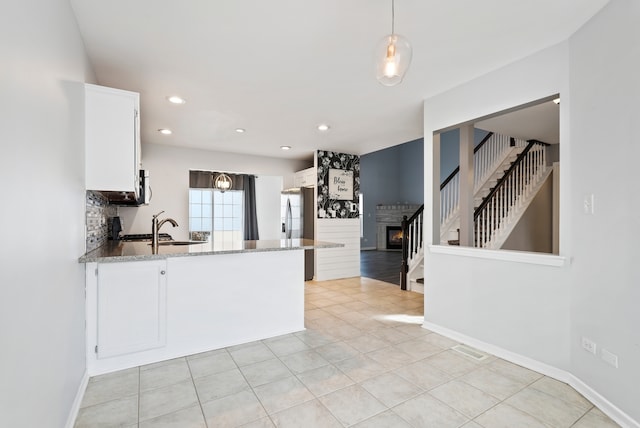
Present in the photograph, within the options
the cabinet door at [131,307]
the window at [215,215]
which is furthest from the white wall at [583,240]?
the window at [215,215]

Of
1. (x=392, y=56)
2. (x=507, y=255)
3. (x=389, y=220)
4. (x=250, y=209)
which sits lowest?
(x=507, y=255)

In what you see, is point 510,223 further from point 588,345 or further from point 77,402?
point 77,402

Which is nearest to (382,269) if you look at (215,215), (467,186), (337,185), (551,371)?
(337,185)

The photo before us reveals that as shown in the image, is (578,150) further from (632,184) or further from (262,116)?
(262,116)

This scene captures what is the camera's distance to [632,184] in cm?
178

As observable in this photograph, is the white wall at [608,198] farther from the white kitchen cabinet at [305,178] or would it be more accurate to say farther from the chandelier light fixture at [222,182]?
the chandelier light fixture at [222,182]

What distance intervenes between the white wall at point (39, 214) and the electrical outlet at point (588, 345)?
3006 mm

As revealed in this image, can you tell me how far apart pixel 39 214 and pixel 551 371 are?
3.34 meters

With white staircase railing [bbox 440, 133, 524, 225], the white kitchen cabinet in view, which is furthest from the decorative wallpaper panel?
white staircase railing [bbox 440, 133, 524, 225]

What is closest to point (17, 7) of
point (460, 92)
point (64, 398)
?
point (64, 398)

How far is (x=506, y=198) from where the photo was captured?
498 centimetres

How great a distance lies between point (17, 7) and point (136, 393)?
2.23 metres

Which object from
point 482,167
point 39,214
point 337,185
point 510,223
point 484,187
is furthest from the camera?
point 337,185

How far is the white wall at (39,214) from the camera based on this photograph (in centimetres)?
105
